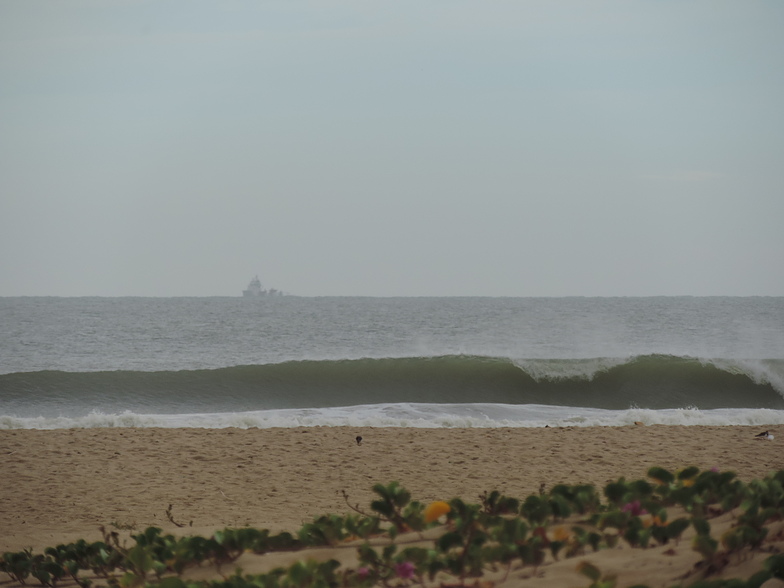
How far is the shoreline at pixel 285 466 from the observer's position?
20.9 feet

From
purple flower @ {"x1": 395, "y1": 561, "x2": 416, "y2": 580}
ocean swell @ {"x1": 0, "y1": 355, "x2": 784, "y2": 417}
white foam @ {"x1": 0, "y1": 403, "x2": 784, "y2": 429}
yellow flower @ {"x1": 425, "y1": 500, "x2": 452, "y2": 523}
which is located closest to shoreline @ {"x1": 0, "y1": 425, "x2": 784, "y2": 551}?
white foam @ {"x1": 0, "y1": 403, "x2": 784, "y2": 429}

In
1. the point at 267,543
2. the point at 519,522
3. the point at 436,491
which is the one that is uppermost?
the point at 519,522

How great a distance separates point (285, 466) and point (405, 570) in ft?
19.5

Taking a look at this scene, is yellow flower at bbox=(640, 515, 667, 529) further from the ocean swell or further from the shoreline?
the ocean swell

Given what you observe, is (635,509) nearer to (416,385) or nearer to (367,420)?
(367,420)

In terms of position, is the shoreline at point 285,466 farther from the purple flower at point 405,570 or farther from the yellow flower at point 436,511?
the purple flower at point 405,570

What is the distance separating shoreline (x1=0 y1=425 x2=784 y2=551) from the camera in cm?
636

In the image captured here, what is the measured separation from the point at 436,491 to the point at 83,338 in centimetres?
2858

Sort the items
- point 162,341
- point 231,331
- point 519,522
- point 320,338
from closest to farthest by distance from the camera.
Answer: point 519,522, point 162,341, point 320,338, point 231,331

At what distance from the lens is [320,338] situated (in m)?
33.8

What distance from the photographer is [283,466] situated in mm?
8148

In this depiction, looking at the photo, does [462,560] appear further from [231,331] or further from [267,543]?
[231,331]

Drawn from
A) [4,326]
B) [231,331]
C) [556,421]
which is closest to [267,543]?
[556,421]

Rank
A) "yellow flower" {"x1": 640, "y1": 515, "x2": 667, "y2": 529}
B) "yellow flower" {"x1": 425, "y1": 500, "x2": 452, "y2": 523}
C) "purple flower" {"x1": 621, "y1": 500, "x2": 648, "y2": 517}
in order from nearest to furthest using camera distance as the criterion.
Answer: "yellow flower" {"x1": 640, "y1": 515, "x2": 667, "y2": 529} → "purple flower" {"x1": 621, "y1": 500, "x2": 648, "y2": 517} → "yellow flower" {"x1": 425, "y1": 500, "x2": 452, "y2": 523}
